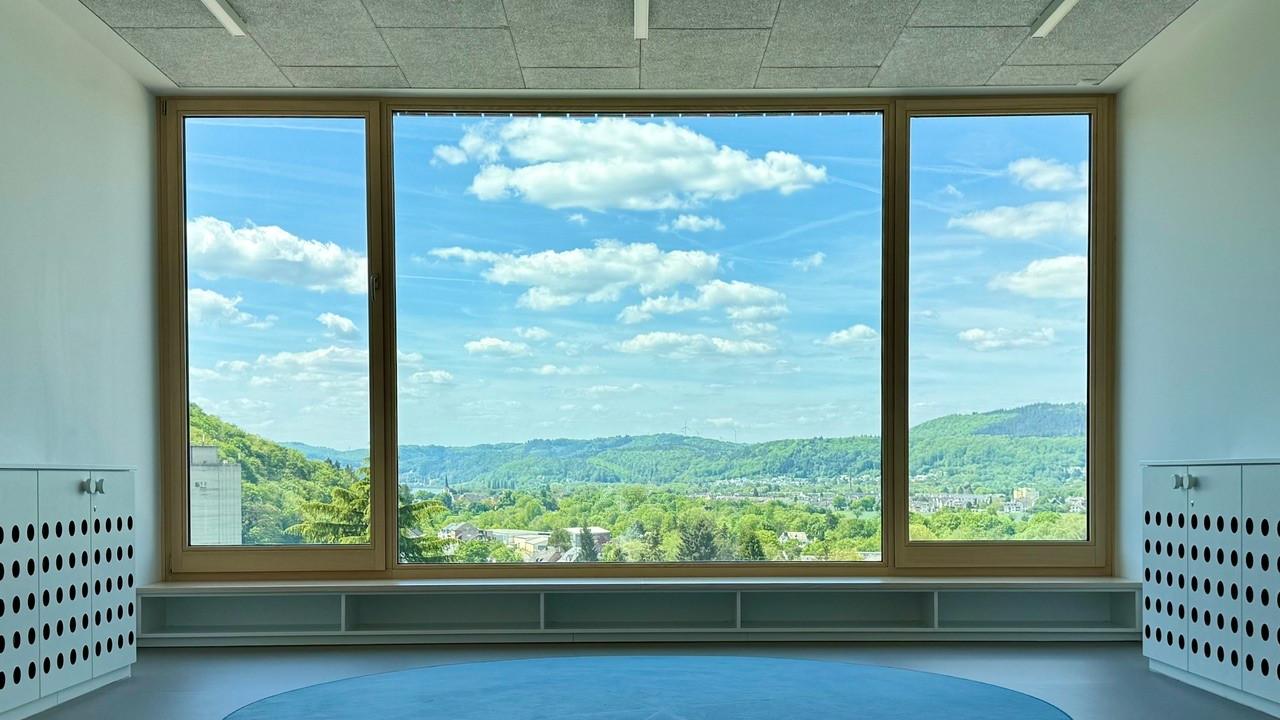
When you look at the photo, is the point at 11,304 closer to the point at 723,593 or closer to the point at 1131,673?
the point at 723,593

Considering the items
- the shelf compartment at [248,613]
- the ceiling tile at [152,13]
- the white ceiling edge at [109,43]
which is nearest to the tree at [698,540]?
the shelf compartment at [248,613]

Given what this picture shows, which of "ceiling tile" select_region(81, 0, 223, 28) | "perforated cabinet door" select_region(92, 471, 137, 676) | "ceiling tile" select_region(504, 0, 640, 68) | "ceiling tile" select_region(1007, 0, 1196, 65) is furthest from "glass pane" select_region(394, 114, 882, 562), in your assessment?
"perforated cabinet door" select_region(92, 471, 137, 676)

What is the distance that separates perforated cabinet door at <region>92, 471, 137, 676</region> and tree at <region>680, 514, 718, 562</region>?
2.96m

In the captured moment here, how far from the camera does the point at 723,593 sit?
21.5ft

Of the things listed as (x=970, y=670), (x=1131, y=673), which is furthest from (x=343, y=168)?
(x=1131, y=673)

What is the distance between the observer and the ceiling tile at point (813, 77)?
632 cm

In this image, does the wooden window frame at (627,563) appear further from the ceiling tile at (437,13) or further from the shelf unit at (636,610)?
the ceiling tile at (437,13)

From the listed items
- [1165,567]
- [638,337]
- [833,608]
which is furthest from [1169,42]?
[833,608]

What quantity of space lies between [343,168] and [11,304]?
2227 mm

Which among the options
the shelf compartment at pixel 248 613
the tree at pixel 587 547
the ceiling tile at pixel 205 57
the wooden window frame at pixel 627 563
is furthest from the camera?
the tree at pixel 587 547

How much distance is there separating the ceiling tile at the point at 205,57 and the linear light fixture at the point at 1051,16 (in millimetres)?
3827

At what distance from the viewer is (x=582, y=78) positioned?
646cm

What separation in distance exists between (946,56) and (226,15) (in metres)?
3.57

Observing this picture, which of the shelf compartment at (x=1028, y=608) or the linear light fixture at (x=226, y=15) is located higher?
the linear light fixture at (x=226, y=15)
